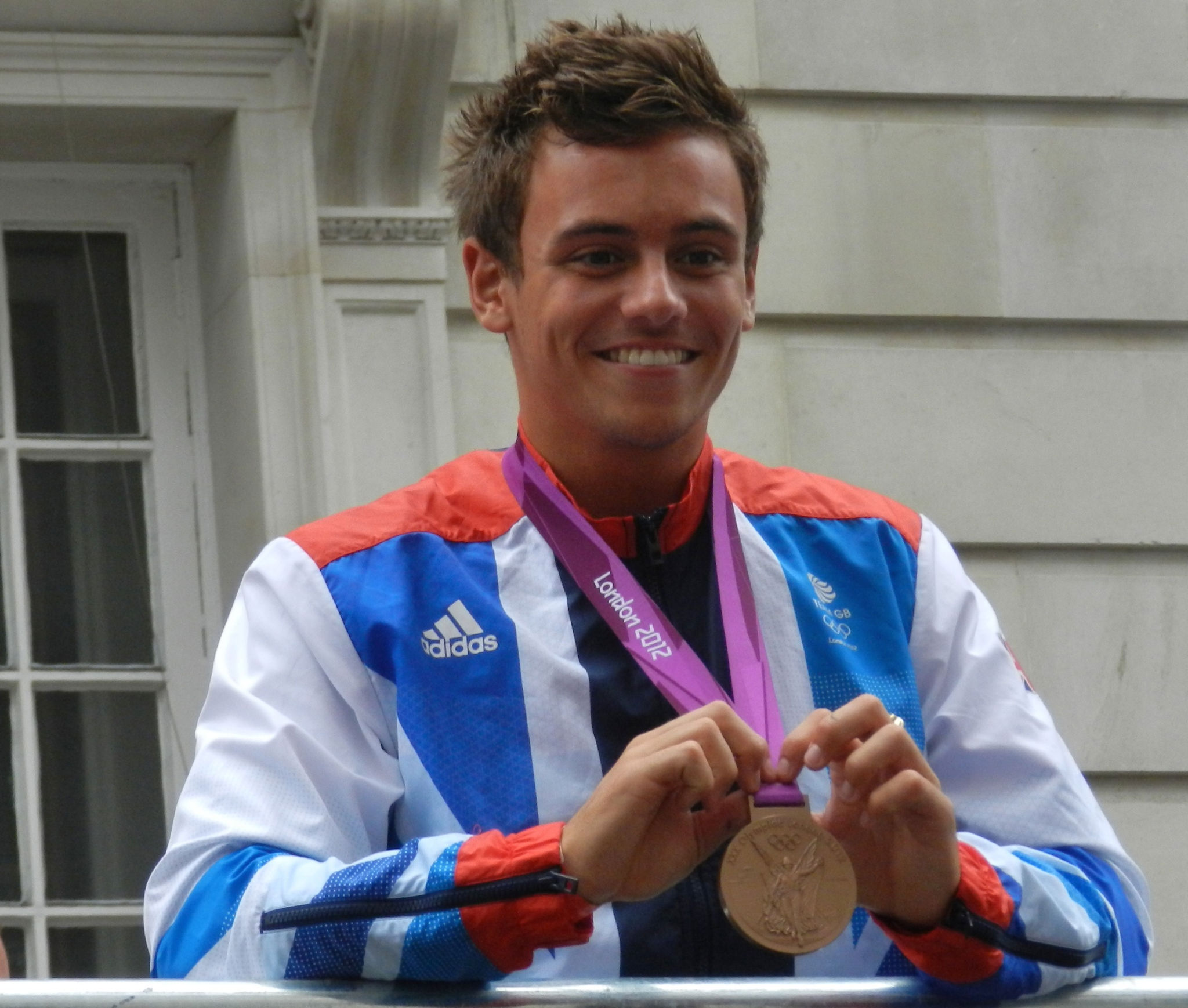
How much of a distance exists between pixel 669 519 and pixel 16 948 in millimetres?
2626

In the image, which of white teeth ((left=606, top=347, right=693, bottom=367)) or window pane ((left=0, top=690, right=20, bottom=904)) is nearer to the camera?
white teeth ((left=606, top=347, right=693, bottom=367))

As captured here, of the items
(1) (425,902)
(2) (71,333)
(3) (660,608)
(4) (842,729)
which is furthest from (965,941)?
(2) (71,333)

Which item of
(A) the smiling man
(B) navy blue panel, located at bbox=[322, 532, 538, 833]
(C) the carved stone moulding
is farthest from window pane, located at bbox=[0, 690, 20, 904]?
(B) navy blue panel, located at bbox=[322, 532, 538, 833]

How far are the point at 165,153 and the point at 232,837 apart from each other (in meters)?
3.22

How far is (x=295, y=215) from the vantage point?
16.8ft

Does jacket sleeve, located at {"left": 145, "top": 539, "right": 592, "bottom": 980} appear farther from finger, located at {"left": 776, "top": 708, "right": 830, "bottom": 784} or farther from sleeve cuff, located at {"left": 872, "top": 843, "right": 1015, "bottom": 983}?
sleeve cuff, located at {"left": 872, "top": 843, "right": 1015, "bottom": 983}

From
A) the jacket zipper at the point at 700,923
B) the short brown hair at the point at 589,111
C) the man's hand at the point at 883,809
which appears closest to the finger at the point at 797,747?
the man's hand at the point at 883,809

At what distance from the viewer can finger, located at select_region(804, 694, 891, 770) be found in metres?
2.28

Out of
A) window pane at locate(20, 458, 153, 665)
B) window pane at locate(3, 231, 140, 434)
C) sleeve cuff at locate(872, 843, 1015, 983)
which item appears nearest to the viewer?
sleeve cuff at locate(872, 843, 1015, 983)

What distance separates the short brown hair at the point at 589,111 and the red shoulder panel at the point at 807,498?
1.15 ft

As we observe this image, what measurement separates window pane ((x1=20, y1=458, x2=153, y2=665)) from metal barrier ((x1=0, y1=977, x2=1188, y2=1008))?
10.2ft

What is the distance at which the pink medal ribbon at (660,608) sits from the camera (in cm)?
270

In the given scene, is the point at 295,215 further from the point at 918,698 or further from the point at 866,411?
the point at 918,698

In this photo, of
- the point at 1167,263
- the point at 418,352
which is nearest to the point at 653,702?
the point at 418,352
